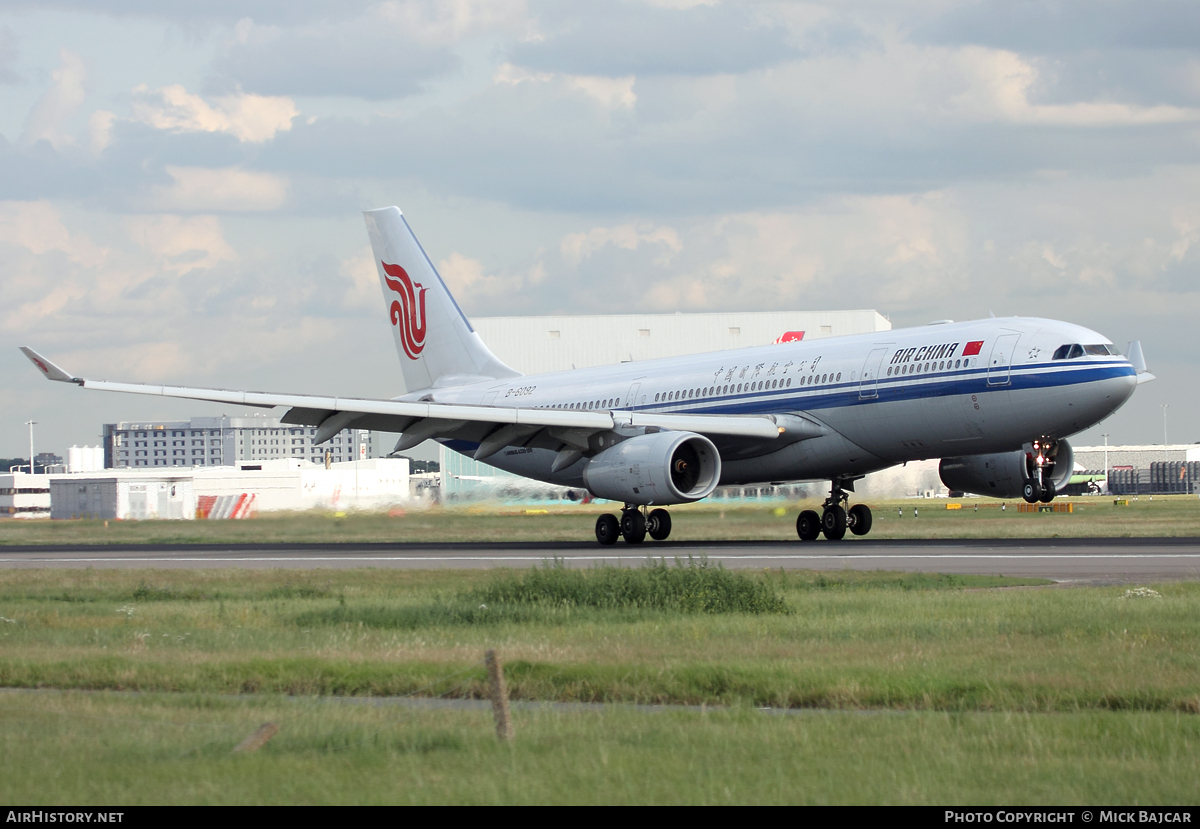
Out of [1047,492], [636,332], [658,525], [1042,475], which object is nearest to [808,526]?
[658,525]

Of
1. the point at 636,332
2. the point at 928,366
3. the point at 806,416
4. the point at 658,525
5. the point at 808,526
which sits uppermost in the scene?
the point at 636,332

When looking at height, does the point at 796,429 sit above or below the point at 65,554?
above

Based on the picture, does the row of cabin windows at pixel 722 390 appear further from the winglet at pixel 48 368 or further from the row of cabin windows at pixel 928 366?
the winglet at pixel 48 368

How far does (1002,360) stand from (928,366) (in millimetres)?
A: 1615

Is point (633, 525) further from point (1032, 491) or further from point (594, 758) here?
point (594, 758)

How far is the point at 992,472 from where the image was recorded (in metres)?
32.3

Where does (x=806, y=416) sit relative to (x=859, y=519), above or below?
above

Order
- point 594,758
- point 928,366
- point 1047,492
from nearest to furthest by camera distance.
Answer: point 594,758 < point 1047,492 < point 928,366

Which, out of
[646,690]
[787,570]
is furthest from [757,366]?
[646,690]

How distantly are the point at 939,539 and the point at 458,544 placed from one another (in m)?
12.0

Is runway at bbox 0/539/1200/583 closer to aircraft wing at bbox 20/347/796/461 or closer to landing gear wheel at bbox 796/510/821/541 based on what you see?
landing gear wheel at bbox 796/510/821/541

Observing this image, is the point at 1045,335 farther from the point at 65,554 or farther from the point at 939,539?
the point at 65,554
